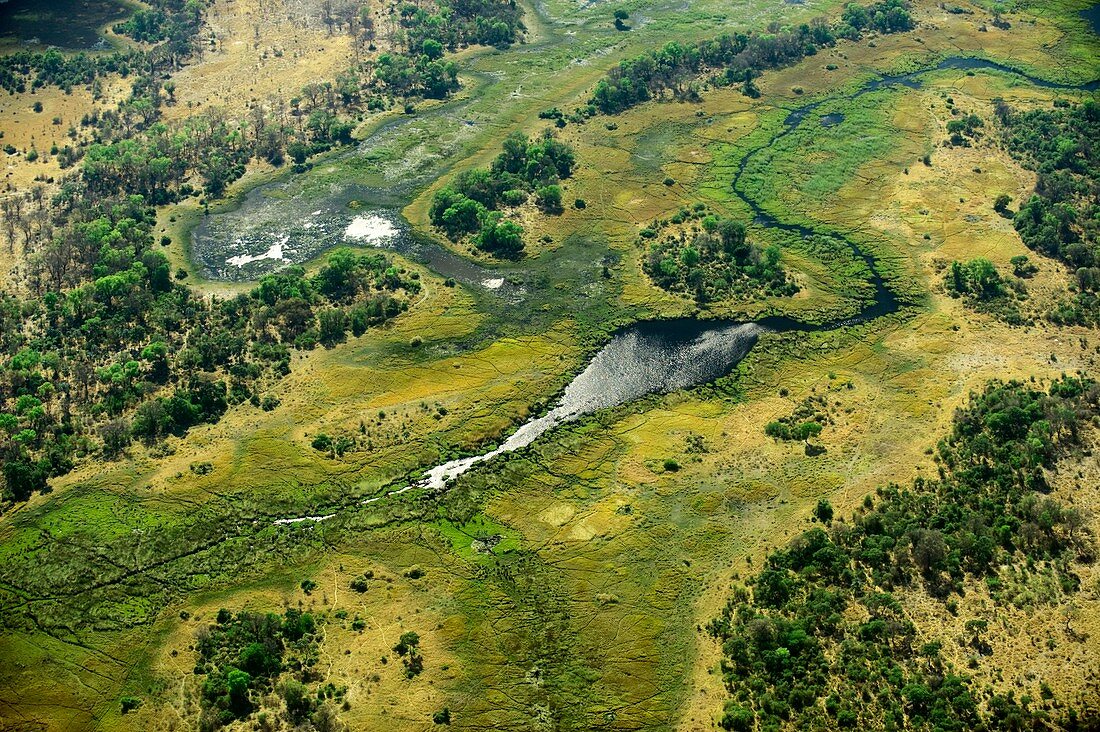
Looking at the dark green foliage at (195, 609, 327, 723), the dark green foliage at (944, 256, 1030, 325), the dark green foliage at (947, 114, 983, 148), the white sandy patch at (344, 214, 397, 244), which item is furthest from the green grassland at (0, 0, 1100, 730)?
the dark green foliage at (947, 114, 983, 148)

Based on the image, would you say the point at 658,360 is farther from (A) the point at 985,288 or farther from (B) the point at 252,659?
(B) the point at 252,659

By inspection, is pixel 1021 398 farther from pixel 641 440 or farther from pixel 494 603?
pixel 494 603

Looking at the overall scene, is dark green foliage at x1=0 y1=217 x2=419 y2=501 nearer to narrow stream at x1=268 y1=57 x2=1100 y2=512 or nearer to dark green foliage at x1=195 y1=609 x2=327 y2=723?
narrow stream at x1=268 y1=57 x2=1100 y2=512

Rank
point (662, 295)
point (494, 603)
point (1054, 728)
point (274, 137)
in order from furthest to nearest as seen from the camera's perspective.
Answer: point (274, 137), point (662, 295), point (494, 603), point (1054, 728)

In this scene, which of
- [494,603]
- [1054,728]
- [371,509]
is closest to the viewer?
[1054,728]

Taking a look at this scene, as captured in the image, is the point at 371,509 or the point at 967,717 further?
the point at 371,509

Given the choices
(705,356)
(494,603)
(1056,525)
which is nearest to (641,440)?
(705,356)

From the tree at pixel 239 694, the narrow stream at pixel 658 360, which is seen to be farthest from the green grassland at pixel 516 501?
the tree at pixel 239 694

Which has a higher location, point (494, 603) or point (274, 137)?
point (274, 137)

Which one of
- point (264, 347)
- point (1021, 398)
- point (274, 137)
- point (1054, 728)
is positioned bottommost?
point (1054, 728)
